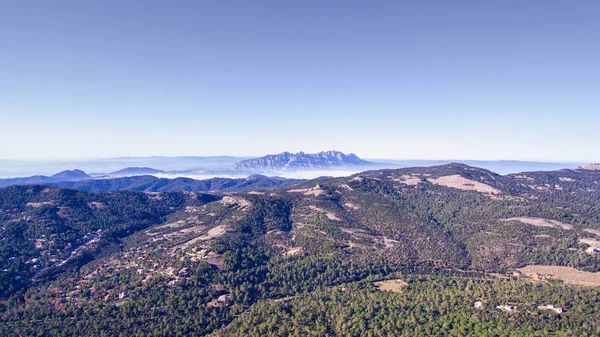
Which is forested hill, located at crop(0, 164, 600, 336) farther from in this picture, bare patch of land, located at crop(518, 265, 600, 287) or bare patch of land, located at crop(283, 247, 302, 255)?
bare patch of land, located at crop(283, 247, 302, 255)

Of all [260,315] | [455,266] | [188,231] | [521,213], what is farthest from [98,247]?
[521,213]

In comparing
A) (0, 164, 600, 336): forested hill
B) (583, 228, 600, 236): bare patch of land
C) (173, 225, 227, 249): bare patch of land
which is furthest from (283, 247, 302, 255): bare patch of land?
(583, 228, 600, 236): bare patch of land

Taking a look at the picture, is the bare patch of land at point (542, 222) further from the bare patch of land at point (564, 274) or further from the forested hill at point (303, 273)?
the bare patch of land at point (564, 274)

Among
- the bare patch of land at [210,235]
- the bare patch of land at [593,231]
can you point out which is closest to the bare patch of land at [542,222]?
the bare patch of land at [593,231]

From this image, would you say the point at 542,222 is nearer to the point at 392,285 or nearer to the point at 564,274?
the point at 564,274

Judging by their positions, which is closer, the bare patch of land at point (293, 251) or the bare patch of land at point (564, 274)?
the bare patch of land at point (564, 274)

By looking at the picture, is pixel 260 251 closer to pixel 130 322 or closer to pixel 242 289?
pixel 242 289
